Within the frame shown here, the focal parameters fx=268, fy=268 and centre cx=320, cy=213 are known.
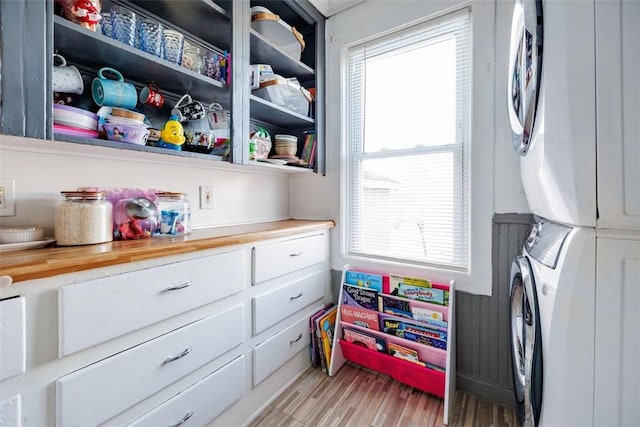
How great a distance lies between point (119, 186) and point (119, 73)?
1.57ft

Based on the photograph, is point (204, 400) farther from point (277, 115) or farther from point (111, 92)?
point (277, 115)

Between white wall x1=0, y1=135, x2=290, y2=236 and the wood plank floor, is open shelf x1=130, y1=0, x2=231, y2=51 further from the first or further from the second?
the wood plank floor

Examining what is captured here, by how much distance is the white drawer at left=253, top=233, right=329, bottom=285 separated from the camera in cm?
134

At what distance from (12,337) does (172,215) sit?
66 cm

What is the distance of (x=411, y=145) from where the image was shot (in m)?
1.68

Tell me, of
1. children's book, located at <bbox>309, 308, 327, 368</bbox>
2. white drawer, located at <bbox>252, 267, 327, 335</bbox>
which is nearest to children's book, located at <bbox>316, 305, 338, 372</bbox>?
children's book, located at <bbox>309, 308, 327, 368</bbox>

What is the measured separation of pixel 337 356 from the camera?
5.60 feet

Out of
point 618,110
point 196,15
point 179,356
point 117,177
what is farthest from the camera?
point 196,15

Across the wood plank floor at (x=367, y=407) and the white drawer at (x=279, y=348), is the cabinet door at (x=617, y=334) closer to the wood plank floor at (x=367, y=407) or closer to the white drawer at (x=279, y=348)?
the wood plank floor at (x=367, y=407)

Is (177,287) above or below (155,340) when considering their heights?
above

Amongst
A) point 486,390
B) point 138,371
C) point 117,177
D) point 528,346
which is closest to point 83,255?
point 138,371

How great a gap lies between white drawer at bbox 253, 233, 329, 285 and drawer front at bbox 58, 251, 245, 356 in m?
0.17

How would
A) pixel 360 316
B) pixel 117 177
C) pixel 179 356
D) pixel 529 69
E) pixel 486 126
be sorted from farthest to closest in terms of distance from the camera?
pixel 360 316 < pixel 486 126 < pixel 117 177 < pixel 179 356 < pixel 529 69

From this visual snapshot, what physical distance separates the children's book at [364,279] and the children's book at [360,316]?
0.14m
